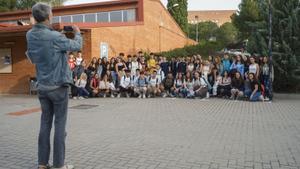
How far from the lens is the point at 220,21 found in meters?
131

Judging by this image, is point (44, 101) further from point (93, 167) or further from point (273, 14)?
point (273, 14)

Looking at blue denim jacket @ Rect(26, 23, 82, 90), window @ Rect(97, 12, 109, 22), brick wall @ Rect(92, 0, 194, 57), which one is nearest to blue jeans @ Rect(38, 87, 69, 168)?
blue denim jacket @ Rect(26, 23, 82, 90)

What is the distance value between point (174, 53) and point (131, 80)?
14219 millimetres

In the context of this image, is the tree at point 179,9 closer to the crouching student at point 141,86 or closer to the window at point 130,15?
the window at point 130,15

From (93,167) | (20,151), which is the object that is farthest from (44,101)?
(20,151)

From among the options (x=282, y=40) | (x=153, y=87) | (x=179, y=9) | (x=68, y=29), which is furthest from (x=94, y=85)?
(x=179, y=9)

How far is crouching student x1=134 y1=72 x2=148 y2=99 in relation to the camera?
16.5 m

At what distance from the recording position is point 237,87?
1534cm

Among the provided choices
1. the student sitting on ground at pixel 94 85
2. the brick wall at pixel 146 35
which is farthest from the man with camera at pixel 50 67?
the brick wall at pixel 146 35

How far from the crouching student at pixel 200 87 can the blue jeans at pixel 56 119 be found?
36.0ft

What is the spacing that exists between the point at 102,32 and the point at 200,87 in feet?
20.7

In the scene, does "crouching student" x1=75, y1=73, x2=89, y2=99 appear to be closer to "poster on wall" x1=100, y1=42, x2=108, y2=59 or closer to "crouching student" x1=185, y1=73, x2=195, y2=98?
"poster on wall" x1=100, y1=42, x2=108, y2=59

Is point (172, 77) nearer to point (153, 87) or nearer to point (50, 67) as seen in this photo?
point (153, 87)

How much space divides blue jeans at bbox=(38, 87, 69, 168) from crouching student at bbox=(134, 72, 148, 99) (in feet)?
37.2
